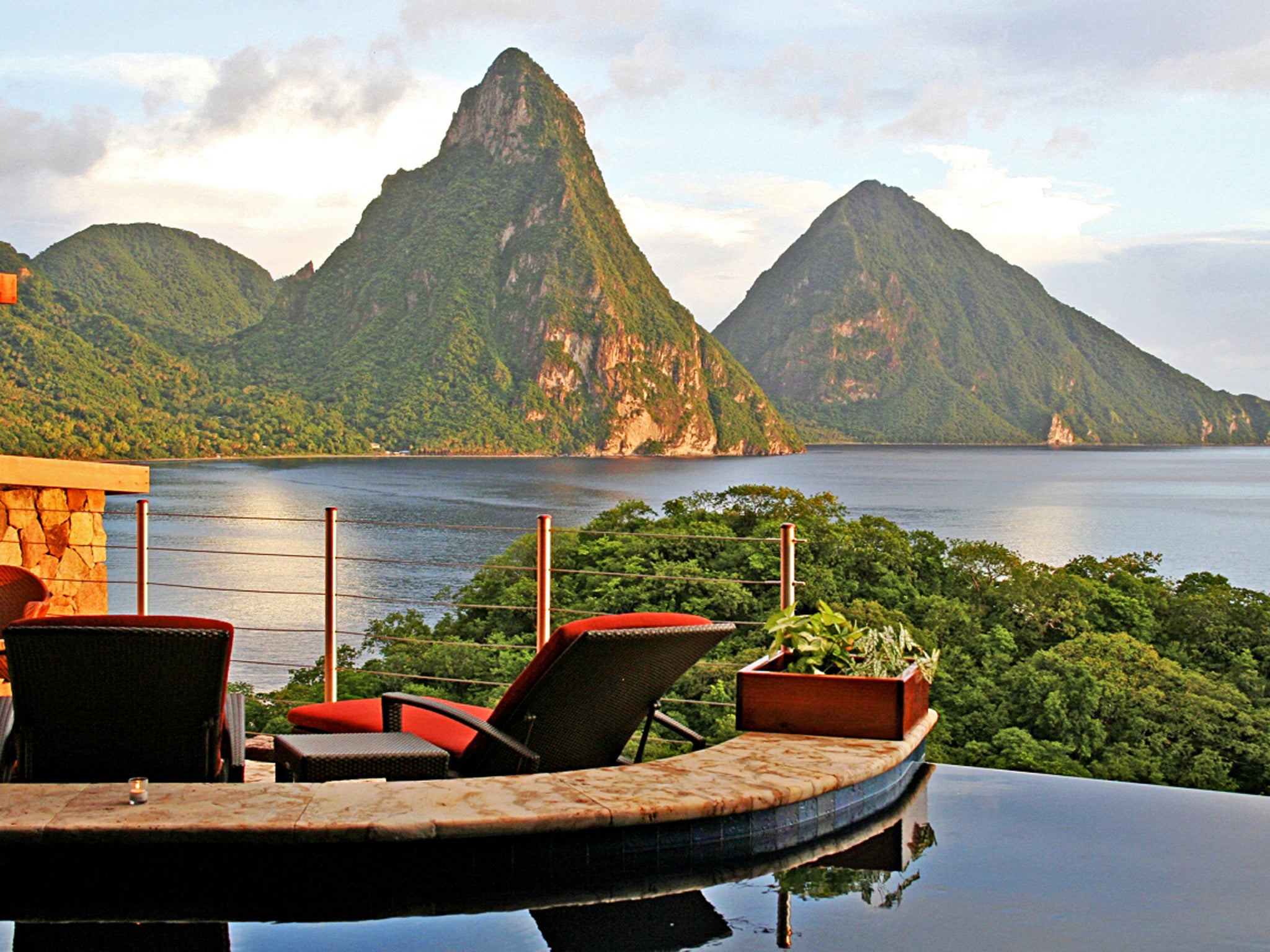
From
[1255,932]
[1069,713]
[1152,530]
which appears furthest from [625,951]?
[1152,530]

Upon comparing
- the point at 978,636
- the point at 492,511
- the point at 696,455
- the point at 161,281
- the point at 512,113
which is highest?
the point at 512,113

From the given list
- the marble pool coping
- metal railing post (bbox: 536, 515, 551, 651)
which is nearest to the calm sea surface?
metal railing post (bbox: 536, 515, 551, 651)

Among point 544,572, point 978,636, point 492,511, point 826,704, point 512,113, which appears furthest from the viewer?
point 512,113

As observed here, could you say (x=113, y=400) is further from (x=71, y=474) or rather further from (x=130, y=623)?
(x=130, y=623)

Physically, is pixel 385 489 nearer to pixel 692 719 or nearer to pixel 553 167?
pixel 692 719

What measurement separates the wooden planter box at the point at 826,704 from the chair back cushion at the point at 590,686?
1.80ft

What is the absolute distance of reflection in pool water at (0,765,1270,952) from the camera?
7.82 feet

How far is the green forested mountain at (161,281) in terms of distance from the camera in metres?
107

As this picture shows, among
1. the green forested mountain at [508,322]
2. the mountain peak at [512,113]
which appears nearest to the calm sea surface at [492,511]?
the green forested mountain at [508,322]

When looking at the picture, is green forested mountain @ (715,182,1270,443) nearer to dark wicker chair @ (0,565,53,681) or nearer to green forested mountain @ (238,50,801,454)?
green forested mountain @ (238,50,801,454)

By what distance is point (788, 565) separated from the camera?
4176 mm

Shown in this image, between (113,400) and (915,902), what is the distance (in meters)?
82.6

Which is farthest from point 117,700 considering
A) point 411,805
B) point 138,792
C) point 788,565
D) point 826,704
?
point 788,565

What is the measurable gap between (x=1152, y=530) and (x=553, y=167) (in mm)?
93131
